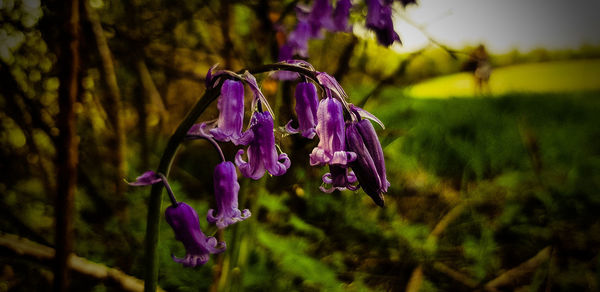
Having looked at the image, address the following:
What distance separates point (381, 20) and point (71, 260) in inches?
23.7

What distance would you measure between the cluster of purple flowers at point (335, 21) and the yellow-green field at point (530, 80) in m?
1.69

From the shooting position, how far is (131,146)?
1539 millimetres

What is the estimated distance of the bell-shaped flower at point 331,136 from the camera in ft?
1.53

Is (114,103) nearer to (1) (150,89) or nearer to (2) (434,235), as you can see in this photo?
(1) (150,89)

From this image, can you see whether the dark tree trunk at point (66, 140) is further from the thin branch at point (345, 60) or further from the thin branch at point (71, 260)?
the thin branch at point (345, 60)

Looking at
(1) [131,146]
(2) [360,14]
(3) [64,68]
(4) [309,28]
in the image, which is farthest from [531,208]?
(3) [64,68]

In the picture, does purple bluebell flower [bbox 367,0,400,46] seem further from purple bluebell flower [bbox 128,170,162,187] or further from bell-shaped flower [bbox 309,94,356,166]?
purple bluebell flower [bbox 128,170,162,187]

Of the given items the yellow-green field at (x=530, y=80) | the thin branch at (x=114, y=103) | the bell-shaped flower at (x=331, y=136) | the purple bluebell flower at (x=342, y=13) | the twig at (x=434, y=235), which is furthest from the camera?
the yellow-green field at (x=530, y=80)

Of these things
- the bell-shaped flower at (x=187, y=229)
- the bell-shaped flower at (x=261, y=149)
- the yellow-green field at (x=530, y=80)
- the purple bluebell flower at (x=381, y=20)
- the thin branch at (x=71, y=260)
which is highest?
the yellow-green field at (x=530, y=80)

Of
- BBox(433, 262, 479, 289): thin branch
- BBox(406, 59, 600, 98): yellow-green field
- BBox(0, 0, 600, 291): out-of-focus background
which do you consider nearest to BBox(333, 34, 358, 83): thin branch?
BBox(0, 0, 600, 291): out-of-focus background

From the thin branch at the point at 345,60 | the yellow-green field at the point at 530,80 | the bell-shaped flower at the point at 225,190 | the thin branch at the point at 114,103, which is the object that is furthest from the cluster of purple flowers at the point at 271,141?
the yellow-green field at the point at 530,80

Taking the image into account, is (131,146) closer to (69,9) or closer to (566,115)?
(69,9)

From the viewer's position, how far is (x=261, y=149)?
508 millimetres

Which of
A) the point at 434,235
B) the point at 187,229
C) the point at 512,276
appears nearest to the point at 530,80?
the point at 434,235
